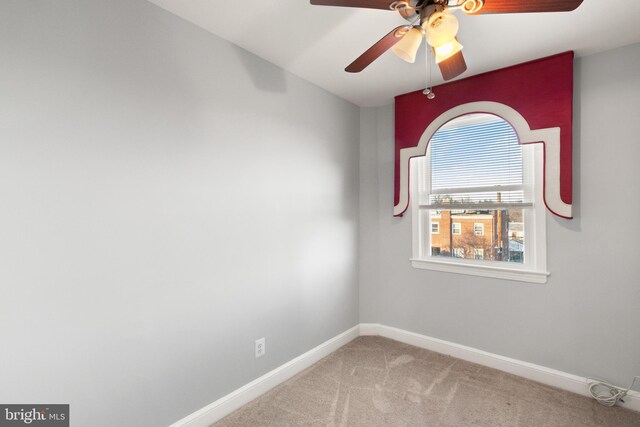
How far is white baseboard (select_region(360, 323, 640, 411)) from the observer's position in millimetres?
2176

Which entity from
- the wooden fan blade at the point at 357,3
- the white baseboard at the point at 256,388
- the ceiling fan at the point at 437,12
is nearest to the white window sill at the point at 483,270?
the white baseboard at the point at 256,388

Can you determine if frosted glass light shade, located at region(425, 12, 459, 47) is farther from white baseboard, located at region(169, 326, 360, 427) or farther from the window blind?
white baseboard, located at region(169, 326, 360, 427)

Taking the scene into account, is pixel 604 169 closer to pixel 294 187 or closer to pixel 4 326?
pixel 294 187

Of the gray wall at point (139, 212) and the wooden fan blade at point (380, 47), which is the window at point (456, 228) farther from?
the wooden fan blade at point (380, 47)

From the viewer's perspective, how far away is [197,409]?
6.03 ft

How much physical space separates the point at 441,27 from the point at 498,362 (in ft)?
8.23

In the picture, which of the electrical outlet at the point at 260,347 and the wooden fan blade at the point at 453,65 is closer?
the wooden fan blade at the point at 453,65

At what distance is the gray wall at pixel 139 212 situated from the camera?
4.22ft

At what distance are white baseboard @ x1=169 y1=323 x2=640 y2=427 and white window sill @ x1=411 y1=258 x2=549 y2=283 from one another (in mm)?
650

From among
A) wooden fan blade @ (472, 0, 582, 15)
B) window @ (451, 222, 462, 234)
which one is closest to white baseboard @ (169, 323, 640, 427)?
window @ (451, 222, 462, 234)

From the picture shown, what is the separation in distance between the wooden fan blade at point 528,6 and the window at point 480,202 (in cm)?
144

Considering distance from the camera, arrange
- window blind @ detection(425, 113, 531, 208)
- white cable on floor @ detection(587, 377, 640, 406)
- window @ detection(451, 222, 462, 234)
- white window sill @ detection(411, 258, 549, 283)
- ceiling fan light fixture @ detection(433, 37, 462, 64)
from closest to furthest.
→ ceiling fan light fixture @ detection(433, 37, 462, 64), white cable on floor @ detection(587, 377, 640, 406), white window sill @ detection(411, 258, 549, 283), window blind @ detection(425, 113, 531, 208), window @ detection(451, 222, 462, 234)

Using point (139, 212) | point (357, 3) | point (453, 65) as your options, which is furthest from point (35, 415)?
point (453, 65)

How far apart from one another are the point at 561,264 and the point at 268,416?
91.1 inches
